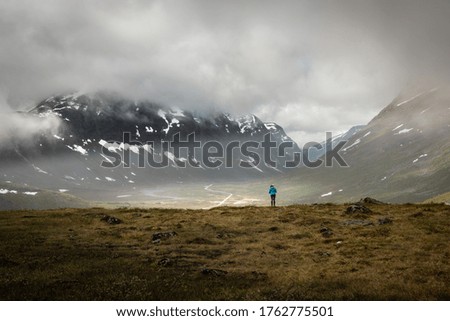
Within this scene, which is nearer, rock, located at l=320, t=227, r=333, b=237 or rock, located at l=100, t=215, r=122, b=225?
rock, located at l=320, t=227, r=333, b=237

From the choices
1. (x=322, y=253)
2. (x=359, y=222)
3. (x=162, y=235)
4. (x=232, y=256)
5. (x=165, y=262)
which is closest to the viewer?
(x=165, y=262)

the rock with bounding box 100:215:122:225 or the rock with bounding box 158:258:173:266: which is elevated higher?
the rock with bounding box 100:215:122:225

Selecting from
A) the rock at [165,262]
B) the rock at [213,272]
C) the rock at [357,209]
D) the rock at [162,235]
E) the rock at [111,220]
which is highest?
the rock at [357,209]

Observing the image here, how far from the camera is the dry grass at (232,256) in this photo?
61.6 feet

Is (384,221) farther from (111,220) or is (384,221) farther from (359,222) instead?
(111,220)

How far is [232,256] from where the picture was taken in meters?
28.2

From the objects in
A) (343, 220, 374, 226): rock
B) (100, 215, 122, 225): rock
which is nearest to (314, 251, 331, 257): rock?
(343, 220, 374, 226): rock

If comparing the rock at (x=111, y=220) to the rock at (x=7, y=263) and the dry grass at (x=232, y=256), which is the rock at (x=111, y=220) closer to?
the dry grass at (x=232, y=256)

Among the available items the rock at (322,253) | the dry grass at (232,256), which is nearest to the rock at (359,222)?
the dry grass at (232,256)

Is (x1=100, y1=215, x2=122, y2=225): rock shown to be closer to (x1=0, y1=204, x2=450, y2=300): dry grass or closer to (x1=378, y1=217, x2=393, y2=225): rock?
(x1=0, y1=204, x2=450, y2=300): dry grass

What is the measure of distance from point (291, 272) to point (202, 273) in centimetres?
582

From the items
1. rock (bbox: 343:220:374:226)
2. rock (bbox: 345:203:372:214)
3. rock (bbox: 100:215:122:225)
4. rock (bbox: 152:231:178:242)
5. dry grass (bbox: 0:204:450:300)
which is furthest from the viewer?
rock (bbox: 345:203:372:214)

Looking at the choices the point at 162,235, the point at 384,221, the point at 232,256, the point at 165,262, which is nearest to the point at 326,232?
the point at 384,221

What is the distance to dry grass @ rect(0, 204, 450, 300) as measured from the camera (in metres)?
18.8
